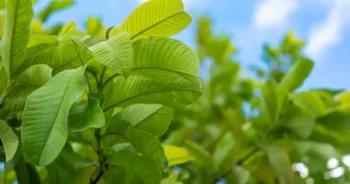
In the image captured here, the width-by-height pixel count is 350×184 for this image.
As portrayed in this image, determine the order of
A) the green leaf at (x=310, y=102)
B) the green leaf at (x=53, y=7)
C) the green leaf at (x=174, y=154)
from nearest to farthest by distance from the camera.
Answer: the green leaf at (x=174, y=154), the green leaf at (x=310, y=102), the green leaf at (x=53, y=7)

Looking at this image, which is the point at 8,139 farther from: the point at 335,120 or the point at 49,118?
the point at 335,120

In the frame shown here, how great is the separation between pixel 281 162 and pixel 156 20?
0.42 m

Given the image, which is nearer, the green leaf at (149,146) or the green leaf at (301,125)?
the green leaf at (149,146)

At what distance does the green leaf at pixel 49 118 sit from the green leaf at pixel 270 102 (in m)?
0.48

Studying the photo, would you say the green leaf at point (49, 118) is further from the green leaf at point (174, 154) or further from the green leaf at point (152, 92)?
the green leaf at point (174, 154)

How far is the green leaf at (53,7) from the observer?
101 centimetres

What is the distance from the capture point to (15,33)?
0.53 meters

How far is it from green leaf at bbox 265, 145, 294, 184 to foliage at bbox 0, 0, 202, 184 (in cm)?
33

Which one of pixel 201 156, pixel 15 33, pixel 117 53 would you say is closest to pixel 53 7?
pixel 201 156

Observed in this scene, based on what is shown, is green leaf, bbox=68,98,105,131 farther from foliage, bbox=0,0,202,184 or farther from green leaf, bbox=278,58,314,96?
green leaf, bbox=278,58,314,96

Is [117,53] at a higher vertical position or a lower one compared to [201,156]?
higher

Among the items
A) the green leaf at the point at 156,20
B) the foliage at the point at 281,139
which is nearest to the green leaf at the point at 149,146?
the green leaf at the point at 156,20

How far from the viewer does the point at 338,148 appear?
0.98 m

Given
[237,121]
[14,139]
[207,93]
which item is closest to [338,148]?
[237,121]
